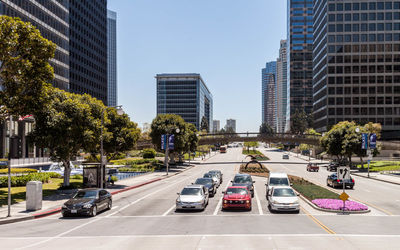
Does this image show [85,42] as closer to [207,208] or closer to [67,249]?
[207,208]

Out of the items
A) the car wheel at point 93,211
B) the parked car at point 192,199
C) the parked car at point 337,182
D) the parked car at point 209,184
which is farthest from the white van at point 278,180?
the car wheel at point 93,211

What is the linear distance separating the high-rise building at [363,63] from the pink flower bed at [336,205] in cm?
10680

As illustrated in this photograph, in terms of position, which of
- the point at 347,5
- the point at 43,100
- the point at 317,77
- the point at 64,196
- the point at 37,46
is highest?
the point at 347,5

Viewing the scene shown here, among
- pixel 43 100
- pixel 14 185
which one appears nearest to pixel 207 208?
pixel 43 100

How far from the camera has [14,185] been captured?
1433 inches

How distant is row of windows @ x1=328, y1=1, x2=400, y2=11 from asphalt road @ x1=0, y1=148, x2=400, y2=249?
120 meters

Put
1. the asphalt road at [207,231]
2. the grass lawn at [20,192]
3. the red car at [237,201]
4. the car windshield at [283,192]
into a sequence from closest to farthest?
1. the asphalt road at [207,231]
2. the red car at [237,201]
3. the car windshield at [283,192]
4. the grass lawn at [20,192]

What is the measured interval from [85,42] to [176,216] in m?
125

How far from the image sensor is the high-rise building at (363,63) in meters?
129

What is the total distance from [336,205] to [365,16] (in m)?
121

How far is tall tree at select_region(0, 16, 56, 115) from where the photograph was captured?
90.6 feet

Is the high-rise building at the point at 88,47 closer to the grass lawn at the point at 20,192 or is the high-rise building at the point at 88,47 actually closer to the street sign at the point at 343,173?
the grass lawn at the point at 20,192

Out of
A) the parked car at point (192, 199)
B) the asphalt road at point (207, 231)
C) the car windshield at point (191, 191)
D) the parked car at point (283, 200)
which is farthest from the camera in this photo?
the car windshield at point (191, 191)

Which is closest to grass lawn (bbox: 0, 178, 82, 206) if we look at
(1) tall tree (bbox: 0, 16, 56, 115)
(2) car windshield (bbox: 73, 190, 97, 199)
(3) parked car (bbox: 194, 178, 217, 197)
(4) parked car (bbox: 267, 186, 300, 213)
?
(1) tall tree (bbox: 0, 16, 56, 115)
